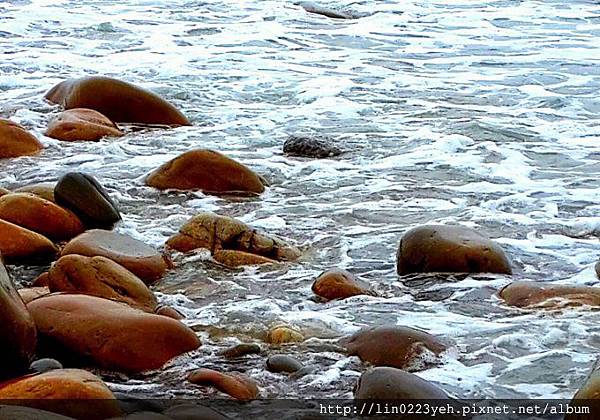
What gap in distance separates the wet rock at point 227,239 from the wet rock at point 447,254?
0.60 m

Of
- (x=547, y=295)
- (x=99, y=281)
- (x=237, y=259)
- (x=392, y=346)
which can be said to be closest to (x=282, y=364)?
(x=392, y=346)

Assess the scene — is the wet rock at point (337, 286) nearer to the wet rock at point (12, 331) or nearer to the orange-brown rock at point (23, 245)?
the orange-brown rock at point (23, 245)

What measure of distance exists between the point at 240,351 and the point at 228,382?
355 mm

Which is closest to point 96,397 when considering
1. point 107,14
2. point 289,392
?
point 289,392

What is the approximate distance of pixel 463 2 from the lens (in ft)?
50.1

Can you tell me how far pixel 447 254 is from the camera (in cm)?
476

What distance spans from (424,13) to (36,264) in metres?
10.6

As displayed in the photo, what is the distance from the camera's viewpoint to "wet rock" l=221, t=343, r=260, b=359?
3746mm

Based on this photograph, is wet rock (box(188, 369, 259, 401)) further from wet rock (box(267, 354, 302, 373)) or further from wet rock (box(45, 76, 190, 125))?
wet rock (box(45, 76, 190, 125))

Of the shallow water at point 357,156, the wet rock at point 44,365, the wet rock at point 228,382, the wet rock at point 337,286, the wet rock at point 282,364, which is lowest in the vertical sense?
the shallow water at point 357,156

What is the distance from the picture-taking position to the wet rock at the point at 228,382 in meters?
3.38

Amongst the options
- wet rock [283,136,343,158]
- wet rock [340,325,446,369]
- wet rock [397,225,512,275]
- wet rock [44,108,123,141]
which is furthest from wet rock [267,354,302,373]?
wet rock [44,108,123,141]

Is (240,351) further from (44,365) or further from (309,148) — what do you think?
(309,148)

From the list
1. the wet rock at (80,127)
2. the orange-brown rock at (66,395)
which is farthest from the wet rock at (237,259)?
the wet rock at (80,127)
